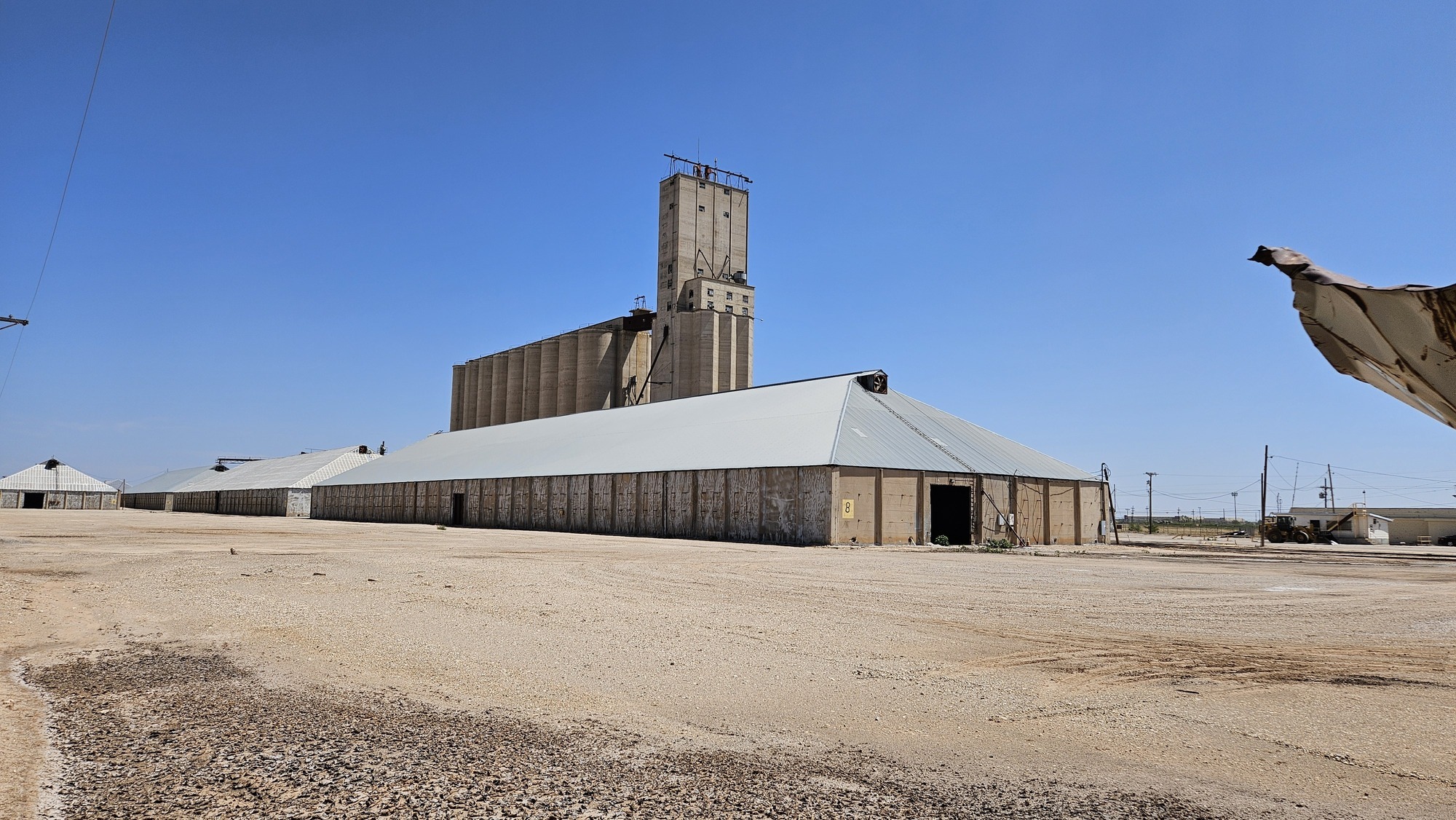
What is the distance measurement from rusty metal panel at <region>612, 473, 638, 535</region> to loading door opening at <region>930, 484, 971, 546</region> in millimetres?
13910

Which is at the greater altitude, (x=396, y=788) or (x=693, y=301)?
(x=693, y=301)

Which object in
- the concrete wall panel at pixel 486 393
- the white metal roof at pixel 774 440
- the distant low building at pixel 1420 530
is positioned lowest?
the distant low building at pixel 1420 530

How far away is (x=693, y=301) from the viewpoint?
88875mm

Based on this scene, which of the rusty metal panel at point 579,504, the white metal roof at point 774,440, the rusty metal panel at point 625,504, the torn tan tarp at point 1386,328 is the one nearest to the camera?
the torn tan tarp at point 1386,328

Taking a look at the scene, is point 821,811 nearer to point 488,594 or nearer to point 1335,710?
point 1335,710

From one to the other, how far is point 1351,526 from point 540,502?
61316 millimetres

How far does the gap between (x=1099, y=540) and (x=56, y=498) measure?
115047 millimetres

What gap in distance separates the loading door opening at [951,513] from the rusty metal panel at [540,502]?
837 inches

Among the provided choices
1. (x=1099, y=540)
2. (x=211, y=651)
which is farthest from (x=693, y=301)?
(x=211, y=651)

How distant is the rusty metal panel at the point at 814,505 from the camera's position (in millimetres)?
35219

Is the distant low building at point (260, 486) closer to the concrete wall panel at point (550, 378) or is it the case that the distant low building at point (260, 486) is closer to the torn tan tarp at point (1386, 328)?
the concrete wall panel at point (550, 378)

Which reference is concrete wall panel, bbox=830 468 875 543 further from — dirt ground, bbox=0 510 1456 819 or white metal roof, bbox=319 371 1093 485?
dirt ground, bbox=0 510 1456 819

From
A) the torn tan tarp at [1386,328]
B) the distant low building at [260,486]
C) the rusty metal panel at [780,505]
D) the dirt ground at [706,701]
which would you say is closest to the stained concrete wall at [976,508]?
the rusty metal panel at [780,505]

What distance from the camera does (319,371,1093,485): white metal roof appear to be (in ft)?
128
